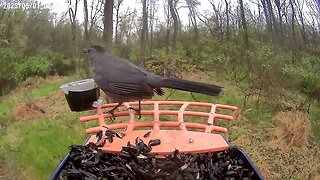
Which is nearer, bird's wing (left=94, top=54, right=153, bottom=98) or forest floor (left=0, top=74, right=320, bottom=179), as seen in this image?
bird's wing (left=94, top=54, right=153, bottom=98)

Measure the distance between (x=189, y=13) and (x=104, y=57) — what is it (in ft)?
30.1

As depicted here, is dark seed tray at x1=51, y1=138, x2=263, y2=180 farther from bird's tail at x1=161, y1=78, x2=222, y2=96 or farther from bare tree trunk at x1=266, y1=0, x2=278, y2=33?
bare tree trunk at x1=266, y1=0, x2=278, y2=33

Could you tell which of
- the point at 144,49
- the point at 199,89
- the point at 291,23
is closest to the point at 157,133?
the point at 199,89

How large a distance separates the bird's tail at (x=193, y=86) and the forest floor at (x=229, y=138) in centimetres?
277

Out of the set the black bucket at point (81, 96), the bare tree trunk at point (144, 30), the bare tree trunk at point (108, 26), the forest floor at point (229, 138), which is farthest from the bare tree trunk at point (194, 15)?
the black bucket at point (81, 96)

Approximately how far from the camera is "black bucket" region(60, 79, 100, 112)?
1.93m

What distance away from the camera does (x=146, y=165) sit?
4.48ft

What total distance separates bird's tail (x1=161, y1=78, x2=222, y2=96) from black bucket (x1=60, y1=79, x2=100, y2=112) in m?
0.40

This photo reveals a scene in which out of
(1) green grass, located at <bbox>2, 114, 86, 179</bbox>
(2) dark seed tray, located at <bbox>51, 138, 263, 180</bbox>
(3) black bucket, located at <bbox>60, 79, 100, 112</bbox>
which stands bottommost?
(1) green grass, located at <bbox>2, 114, 86, 179</bbox>

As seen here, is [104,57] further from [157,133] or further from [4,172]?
[4,172]

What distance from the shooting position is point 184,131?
170 centimetres

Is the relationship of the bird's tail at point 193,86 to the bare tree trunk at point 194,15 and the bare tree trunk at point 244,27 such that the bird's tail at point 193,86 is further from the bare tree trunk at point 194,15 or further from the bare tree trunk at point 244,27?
the bare tree trunk at point 194,15

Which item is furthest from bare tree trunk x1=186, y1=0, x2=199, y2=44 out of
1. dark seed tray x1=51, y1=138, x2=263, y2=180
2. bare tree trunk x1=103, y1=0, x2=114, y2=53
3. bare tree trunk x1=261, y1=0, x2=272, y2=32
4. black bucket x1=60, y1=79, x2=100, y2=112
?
dark seed tray x1=51, y1=138, x2=263, y2=180

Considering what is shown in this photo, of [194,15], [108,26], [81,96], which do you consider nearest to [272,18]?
[194,15]
